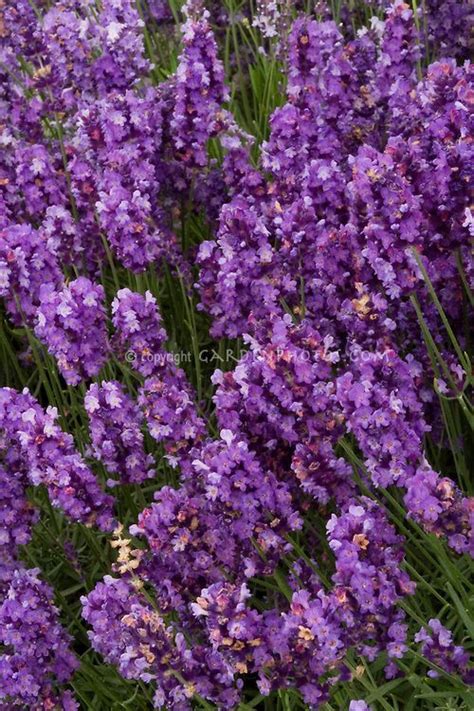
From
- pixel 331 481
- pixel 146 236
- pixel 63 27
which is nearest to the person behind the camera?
pixel 331 481

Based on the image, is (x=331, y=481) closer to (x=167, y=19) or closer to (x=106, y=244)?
(x=106, y=244)

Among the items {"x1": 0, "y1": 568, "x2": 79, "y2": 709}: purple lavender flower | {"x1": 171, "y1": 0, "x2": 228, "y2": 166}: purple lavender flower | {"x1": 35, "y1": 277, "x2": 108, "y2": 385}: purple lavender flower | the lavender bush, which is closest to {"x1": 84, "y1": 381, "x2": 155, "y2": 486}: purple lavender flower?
the lavender bush

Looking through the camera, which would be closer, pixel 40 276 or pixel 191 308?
pixel 40 276

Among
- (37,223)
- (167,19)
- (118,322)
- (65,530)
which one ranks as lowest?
(65,530)

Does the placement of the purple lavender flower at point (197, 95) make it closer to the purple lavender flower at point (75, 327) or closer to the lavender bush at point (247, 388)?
the lavender bush at point (247, 388)

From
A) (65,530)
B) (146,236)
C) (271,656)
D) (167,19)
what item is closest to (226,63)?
(167,19)

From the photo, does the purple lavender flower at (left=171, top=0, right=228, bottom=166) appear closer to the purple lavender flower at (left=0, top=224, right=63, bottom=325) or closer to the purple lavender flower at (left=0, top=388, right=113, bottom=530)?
the purple lavender flower at (left=0, top=224, right=63, bottom=325)

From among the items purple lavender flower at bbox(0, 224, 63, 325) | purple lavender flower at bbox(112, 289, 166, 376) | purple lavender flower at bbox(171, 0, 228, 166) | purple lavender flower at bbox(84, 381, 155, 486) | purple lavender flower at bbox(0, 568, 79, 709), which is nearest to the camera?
purple lavender flower at bbox(0, 568, 79, 709)

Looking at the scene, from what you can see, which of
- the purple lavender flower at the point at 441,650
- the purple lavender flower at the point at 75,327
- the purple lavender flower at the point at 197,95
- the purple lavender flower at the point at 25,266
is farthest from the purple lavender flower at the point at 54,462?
the purple lavender flower at the point at 197,95

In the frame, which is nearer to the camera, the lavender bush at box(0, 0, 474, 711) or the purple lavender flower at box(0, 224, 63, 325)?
the lavender bush at box(0, 0, 474, 711)
